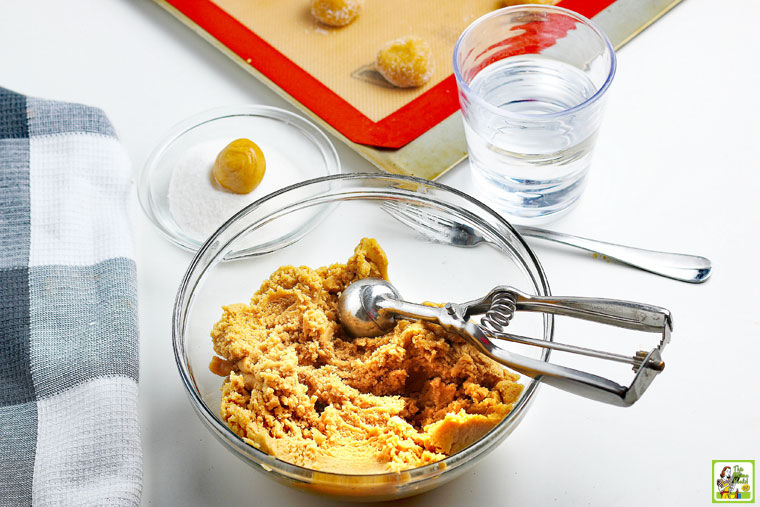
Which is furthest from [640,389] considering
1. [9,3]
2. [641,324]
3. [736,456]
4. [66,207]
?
[9,3]

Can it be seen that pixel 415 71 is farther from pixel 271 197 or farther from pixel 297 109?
pixel 271 197

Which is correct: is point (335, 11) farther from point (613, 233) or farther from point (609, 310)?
point (609, 310)

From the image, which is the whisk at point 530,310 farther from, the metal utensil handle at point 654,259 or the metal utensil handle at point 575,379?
the metal utensil handle at point 654,259

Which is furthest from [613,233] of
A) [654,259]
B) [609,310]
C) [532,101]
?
[609,310]

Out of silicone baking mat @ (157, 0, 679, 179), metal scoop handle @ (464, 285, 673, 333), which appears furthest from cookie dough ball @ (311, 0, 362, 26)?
metal scoop handle @ (464, 285, 673, 333)

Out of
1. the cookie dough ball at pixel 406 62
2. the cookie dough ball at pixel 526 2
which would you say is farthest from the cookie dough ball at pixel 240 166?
the cookie dough ball at pixel 526 2

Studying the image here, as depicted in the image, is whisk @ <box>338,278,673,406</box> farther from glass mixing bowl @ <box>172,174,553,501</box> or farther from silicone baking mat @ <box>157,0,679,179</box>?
silicone baking mat @ <box>157,0,679,179</box>
